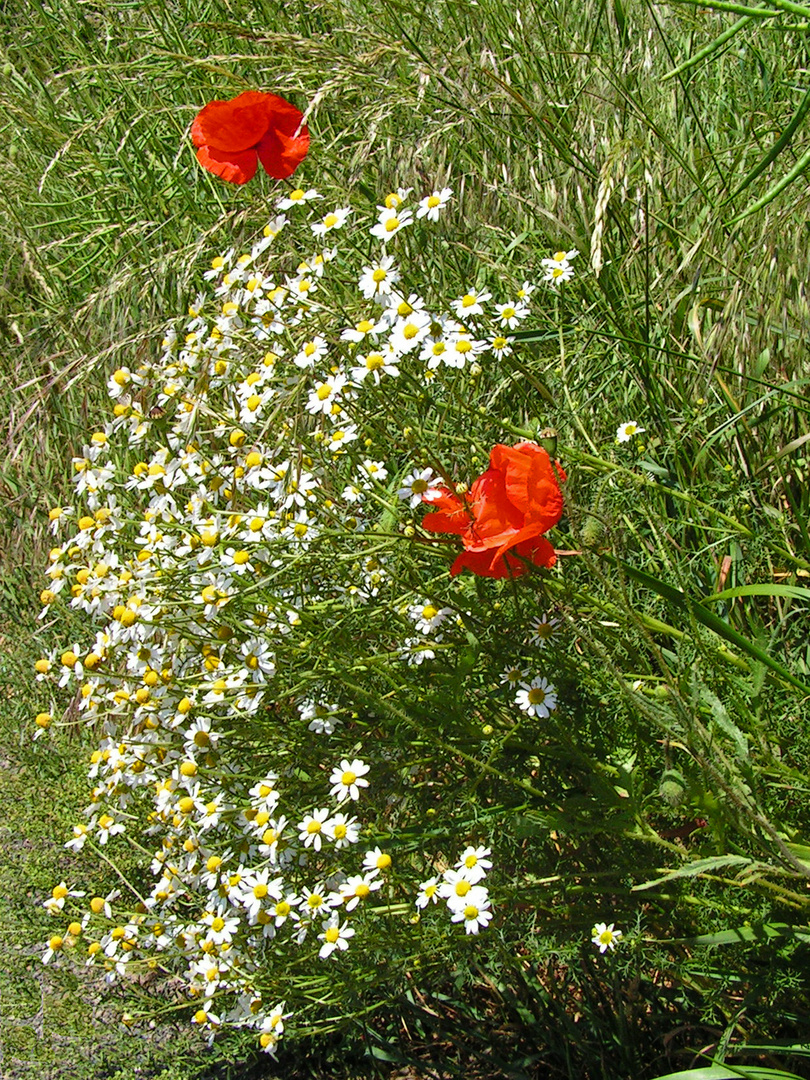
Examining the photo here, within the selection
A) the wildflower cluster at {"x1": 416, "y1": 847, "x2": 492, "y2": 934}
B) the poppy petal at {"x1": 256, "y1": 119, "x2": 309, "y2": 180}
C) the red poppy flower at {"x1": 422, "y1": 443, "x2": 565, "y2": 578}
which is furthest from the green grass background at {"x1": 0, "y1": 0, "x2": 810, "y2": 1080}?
the wildflower cluster at {"x1": 416, "y1": 847, "x2": 492, "y2": 934}

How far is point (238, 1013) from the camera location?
1.69 m

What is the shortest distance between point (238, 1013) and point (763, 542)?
1069 millimetres

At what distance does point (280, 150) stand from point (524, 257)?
1.84 ft

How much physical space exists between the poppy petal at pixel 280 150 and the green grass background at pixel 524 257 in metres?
0.19

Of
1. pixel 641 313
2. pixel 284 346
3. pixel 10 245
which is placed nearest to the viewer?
pixel 284 346

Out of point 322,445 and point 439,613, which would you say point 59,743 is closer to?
point 322,445

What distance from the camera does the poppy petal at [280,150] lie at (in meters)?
1.92

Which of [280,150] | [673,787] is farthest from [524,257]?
[673,787]

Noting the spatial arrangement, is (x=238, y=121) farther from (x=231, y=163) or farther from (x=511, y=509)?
(x=511, y=509)

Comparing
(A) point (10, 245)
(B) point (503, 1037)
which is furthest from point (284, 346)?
(A) point (10, 245)

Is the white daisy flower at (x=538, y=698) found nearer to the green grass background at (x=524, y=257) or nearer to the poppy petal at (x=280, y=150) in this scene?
the green grass background at (x=524, y=257)

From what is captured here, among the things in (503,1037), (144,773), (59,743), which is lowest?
(503,1037)

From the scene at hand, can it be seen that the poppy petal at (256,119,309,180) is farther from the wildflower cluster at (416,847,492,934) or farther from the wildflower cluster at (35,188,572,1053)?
the wildflower cluster at (416,847,492,934)

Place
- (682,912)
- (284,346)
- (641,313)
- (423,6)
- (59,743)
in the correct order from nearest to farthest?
(682,912)
(284,346)
(641,313)
(59,743)
(423,6)
